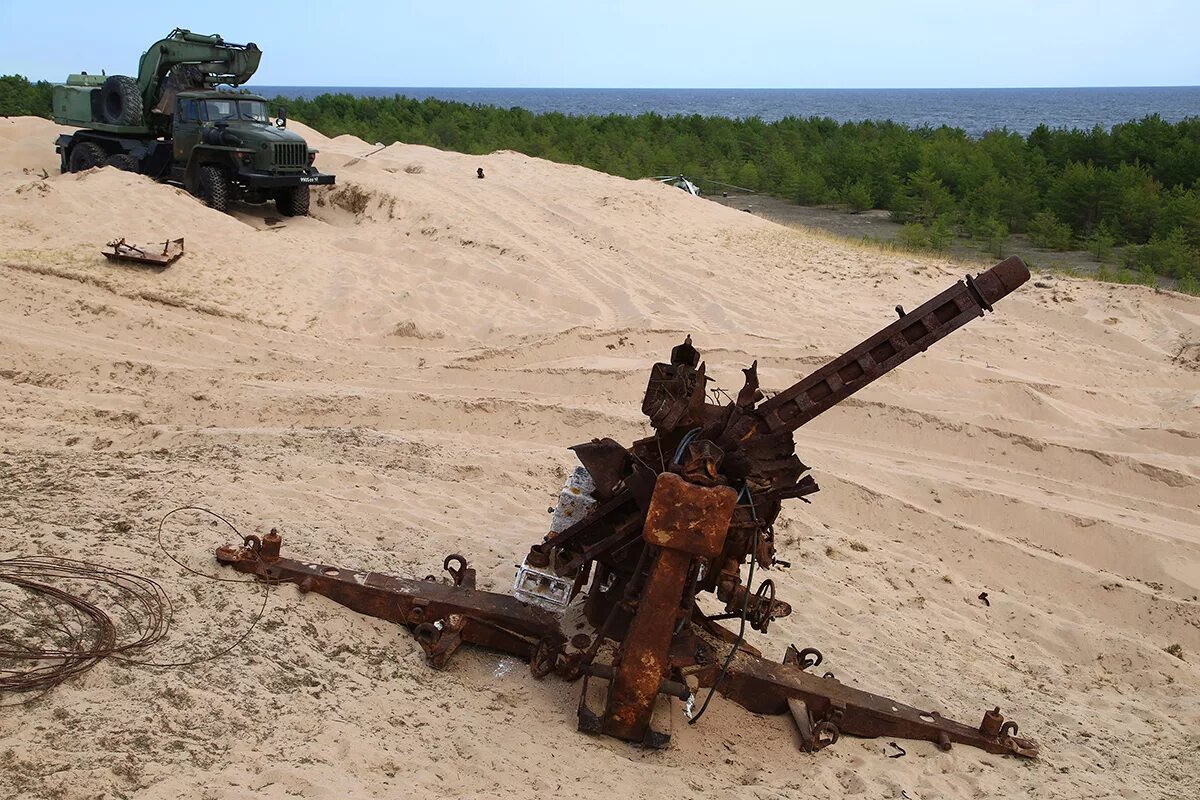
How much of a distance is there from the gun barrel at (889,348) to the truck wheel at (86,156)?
13.8m

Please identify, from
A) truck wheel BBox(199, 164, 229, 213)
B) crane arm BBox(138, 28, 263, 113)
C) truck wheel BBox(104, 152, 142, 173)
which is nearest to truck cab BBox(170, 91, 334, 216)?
truck wheel BBox(199, 164, 229, 213)

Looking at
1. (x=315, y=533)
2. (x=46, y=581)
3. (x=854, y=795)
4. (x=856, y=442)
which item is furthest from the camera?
(x=856, y=442)

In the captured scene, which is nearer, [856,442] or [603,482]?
[603,482]

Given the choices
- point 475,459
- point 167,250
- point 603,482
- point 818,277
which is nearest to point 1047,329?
point 818,277

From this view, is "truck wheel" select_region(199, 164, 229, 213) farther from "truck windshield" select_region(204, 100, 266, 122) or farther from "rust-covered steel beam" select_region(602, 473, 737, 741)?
"rust-covered steel beam" select_region(602, 473, 737, 741)

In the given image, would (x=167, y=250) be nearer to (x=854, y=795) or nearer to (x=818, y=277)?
(x=818, y=277)

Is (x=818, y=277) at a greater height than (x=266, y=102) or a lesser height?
lesser

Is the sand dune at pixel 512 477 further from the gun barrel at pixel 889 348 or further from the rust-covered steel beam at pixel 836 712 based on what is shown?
the gun barrel at pixel 889 348

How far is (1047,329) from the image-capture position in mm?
10609

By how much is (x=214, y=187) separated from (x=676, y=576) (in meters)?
11.2

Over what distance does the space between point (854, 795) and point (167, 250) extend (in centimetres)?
852

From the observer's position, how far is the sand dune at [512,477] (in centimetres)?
372

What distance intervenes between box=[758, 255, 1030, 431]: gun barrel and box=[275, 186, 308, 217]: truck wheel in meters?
10.9

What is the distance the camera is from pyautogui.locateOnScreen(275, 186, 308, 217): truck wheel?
13469 mm
